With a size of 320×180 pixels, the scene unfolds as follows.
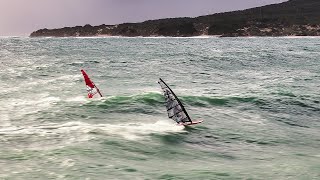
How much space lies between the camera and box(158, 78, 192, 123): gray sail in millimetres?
17391

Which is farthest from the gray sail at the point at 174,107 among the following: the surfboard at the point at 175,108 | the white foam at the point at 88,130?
the white foam at the point at 88,130

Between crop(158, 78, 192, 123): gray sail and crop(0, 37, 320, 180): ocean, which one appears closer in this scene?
crop(0, 37, 320, 180): ocean

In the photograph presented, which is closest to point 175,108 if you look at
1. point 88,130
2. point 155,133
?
point 155,133

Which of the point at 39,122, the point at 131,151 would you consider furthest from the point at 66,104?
the point at 131,151

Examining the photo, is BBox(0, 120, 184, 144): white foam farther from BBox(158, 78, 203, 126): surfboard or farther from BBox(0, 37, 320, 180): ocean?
BBox(158, 78, 203, 126): surfboard

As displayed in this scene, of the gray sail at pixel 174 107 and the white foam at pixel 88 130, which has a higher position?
the gray sail at pixel 174 107

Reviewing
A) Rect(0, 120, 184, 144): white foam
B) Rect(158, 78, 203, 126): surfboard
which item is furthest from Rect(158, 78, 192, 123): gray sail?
Rect(0, 120, 184, 144): white foam

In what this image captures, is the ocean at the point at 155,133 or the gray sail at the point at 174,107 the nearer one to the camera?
the ocean at the point at 155,133

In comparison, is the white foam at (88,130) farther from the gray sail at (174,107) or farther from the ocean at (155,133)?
the gray sail at (174,107)

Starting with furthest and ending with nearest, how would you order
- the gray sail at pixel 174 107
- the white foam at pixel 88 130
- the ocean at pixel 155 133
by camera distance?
the gray sail at pixel 174 107, the white foam at pixel 88 130, the ocean at pixel 155 133

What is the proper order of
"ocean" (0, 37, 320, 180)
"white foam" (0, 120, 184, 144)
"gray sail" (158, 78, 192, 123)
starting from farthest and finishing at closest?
"gray sail" (158, 78, 192, 123) < "white foam" (0, 120, 184, 144) < "ocean" (0, 37, 320, 180)

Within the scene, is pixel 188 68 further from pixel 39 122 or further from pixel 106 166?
pixel 106 166

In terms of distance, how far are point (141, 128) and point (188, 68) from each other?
3031cm

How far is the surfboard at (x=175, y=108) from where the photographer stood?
17391 millimetres
